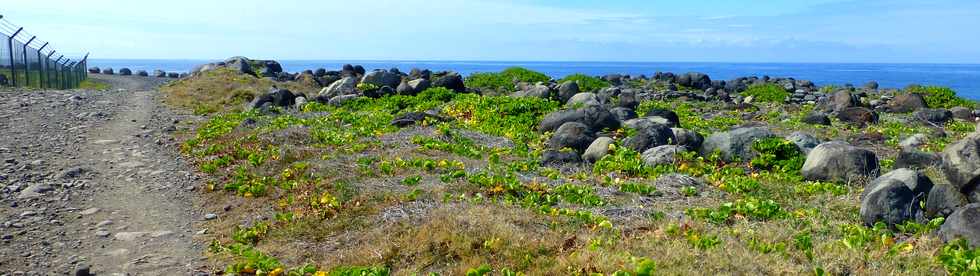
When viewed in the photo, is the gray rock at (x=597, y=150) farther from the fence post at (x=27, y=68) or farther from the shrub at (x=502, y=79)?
the fence post at (x=27, y=68)

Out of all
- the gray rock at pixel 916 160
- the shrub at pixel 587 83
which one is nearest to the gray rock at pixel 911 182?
the gray rock at pixel 916 160

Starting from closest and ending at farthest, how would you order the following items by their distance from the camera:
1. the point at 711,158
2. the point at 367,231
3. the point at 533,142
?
the point at 367,231 → the point at 711,158 → the point at 533,142

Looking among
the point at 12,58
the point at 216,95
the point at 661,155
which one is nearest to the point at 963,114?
the point at 661,155

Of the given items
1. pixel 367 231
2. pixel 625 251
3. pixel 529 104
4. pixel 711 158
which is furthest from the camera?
pixel 529 104

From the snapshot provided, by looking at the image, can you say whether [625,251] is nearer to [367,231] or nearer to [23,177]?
[367,231]

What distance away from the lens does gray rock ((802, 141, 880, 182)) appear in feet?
38.9

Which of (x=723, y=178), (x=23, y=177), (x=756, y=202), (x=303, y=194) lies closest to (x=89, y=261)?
(x=303, y=194)

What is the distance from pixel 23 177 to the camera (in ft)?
38.0

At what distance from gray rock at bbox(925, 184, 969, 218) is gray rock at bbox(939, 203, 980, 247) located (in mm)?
698

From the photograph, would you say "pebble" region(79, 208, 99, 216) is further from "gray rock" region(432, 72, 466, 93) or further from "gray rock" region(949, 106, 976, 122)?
"gray rock" region(949, 106, 976, 122)

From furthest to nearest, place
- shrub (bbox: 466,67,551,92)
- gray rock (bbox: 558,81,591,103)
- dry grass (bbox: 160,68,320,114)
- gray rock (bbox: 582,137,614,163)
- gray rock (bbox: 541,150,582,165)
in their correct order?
shrub (bbox: 466,67,551,92), gray rock (bbox: 558,81,591,103), dry grass (bbox: 160,68,320,114), gray rock (bbox: 582,137,614,163), gray rock (bbox: 541,150,582,165)

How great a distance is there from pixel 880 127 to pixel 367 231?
18842 mm

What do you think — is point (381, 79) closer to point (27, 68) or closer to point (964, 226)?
point (27, 68)

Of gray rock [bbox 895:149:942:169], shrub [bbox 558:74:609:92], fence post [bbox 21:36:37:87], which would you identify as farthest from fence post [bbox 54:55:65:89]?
gray rock [bbox 895:149:942:169]
